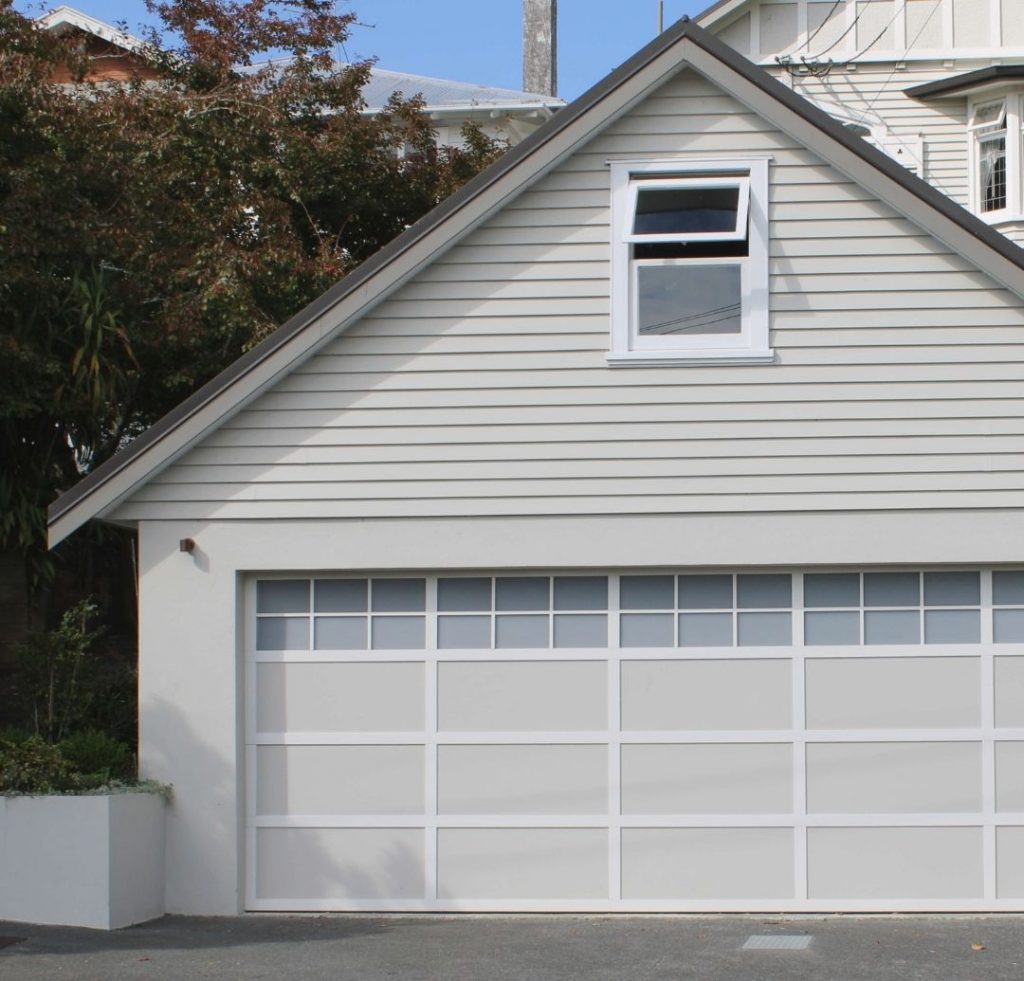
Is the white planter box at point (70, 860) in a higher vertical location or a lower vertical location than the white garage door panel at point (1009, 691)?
lower

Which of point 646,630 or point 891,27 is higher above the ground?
point 891,27

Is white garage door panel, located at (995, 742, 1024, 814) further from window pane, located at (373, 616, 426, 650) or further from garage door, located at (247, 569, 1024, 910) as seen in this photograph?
window pane, located at (373, 616, 426, 650)

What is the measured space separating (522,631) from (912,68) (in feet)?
41.5

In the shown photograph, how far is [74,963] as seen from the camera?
29.3 ft

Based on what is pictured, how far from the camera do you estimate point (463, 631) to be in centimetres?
1088

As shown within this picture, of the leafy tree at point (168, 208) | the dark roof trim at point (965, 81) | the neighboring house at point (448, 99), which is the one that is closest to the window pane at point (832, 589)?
the leafy tree at point (168, 208)

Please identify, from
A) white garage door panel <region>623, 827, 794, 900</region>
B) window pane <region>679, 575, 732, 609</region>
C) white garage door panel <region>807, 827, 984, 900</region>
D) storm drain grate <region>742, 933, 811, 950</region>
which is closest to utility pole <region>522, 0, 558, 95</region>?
window pane <region>679, 575, 732, 609</region>

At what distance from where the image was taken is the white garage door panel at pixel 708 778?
417 inches

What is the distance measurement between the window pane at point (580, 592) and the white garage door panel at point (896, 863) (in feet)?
7.23

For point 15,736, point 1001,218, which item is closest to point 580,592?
point 15,736

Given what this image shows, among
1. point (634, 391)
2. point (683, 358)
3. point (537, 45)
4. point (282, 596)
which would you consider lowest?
point (282, 596)

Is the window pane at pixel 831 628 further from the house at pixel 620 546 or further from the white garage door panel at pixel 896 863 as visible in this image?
the white garage door panel at pixel 896 863

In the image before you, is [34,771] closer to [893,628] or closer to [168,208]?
[893,628]

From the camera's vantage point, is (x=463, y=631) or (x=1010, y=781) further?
(x=463, y=631)
